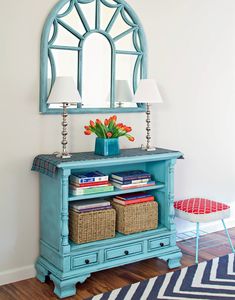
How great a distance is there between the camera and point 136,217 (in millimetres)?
2994

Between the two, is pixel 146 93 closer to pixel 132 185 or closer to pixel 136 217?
pixel 132 185

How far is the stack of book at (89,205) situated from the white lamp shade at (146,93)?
72 centimetres

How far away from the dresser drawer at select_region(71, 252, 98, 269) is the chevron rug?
0.68ft

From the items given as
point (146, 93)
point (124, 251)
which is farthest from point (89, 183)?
point (146, 93)

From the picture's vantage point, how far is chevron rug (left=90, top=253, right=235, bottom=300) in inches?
105

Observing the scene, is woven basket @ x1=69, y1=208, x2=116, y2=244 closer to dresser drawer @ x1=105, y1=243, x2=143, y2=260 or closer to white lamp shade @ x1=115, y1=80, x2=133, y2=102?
dresser drawer @ x1=105, y1=243, x2=143, y2=260

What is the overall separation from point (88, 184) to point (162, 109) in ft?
3.34

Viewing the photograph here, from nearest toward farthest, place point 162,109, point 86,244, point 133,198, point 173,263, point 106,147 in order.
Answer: point 86,244 → point 106,147 → point 133,198 → point 173,263 → point 162,109

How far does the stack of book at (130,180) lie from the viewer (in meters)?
2.96

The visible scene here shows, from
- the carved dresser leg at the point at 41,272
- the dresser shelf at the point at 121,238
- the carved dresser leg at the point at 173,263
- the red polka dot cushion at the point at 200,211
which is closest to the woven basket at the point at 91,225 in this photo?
the dresser shelf at the point at 121,238

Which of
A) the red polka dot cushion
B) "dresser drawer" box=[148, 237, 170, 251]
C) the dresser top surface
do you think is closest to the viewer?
the dresser top surface

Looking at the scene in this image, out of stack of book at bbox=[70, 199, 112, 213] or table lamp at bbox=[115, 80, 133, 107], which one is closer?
stack of book at bbox=[70, 199, 112, 213]

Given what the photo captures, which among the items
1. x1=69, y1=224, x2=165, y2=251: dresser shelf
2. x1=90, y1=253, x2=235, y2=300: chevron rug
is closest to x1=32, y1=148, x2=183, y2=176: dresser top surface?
x1=69, y1=224, x2=165, y2=251: dresser shelf

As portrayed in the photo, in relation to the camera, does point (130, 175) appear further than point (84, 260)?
Yes
